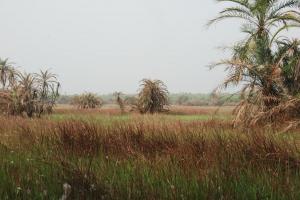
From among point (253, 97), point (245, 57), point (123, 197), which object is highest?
point (245, 57)

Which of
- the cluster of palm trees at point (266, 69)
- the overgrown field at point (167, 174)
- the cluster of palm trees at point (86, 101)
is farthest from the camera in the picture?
the cluster of palm trees at point (86, 101)

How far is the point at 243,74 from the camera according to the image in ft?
51.0

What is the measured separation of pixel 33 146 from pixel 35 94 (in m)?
18.0

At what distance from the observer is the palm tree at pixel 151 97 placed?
3441 cm

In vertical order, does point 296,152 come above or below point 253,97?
below

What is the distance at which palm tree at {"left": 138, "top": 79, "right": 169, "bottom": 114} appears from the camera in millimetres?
34406

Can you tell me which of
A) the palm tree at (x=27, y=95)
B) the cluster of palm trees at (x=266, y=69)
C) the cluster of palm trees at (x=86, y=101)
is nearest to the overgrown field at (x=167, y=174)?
the cluster of palm trees at (x=266, y=69)

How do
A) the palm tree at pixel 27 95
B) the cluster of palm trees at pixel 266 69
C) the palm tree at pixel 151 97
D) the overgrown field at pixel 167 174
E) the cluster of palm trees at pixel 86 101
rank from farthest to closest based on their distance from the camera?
the cluster of palm trees at pixel 86 101
the palm tree at pixel 151 97
the palm tree at pixel 27 95
the cluster of palm trees at pixel 266 69
the overgrown field at pixel 167 174

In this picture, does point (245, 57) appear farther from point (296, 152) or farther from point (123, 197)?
point (123, 197)

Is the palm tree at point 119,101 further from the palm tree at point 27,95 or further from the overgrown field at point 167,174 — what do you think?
the overgrown field at point 167,174

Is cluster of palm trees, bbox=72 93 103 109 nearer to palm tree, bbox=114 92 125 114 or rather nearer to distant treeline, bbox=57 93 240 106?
distant treeline, bbox=57 93 240 106

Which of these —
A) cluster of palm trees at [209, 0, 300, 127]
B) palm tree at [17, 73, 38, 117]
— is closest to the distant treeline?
cluster of palm trees at [209, 0, 300, 127]

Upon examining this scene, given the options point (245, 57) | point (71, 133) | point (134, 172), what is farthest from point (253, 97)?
point (134, 172)

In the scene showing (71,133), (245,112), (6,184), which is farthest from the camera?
(245,112)
